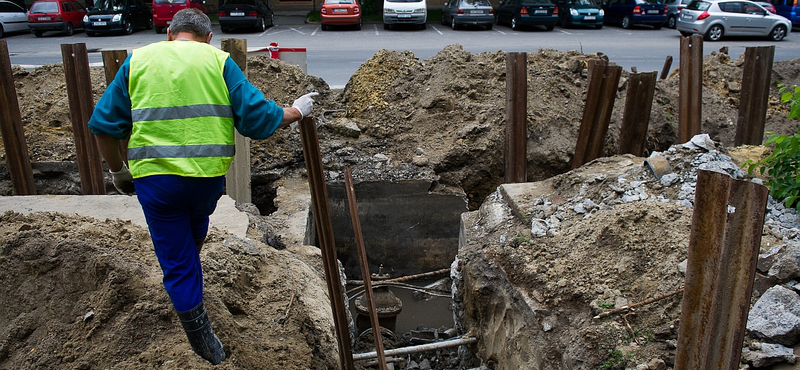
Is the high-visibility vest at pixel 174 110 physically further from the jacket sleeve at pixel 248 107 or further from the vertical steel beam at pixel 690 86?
the vertical steel beam at pixel 690 86

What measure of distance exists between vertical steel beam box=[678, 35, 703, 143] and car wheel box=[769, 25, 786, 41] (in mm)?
16443

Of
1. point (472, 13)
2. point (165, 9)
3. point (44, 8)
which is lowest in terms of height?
point (472, 13)

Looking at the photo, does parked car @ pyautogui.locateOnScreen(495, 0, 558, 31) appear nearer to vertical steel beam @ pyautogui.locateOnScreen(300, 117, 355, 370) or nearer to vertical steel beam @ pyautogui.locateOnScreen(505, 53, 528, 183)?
vertical steel beam @ pyautogui.locateOnScreen(505, 53, 528, 183)

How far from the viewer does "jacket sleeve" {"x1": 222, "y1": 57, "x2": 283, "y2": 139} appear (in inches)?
110

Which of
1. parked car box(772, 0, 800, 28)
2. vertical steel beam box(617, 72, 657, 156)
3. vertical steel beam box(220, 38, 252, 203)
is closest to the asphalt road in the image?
parked car box(772, 0, 800, 28)

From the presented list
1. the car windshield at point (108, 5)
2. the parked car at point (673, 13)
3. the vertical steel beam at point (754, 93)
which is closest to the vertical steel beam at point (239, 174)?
the vertical steel beam at point (754, 93)

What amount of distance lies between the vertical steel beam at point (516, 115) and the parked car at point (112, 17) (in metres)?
18.0

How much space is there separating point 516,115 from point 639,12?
18724 millimetres

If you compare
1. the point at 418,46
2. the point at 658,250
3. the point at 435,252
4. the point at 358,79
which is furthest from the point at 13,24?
the point at 658,250

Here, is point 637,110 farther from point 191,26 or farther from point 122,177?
point 122,177

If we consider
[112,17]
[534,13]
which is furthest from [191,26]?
[112,17]

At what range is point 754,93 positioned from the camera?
6781 mm

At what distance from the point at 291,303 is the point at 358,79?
5.83 meters

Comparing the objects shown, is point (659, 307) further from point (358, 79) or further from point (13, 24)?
point (13, 24)
